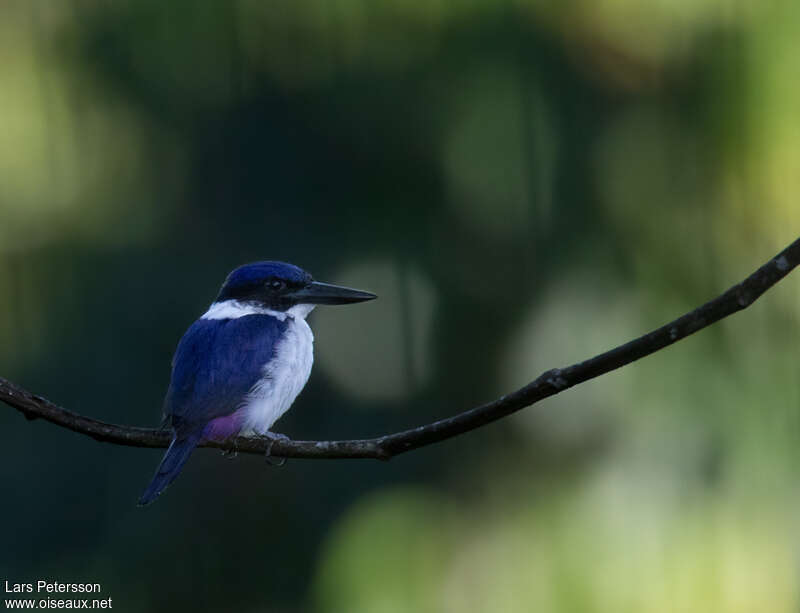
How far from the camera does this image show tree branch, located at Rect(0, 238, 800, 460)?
1134 mm

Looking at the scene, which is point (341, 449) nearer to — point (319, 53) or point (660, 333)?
point (660, 333)

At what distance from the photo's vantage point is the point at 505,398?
125 centimetres

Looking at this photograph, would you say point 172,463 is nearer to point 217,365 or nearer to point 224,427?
point 224,427

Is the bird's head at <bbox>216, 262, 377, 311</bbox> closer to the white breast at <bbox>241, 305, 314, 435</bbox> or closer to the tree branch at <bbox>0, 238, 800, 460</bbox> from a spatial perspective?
the white breast at <bbox>241, 305, 314, 435</bbox>

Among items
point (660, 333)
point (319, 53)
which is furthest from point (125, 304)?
point (660, 333)

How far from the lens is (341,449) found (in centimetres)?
143

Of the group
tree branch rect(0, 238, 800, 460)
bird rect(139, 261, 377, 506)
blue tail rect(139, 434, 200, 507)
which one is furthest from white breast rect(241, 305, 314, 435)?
tree branch rect(0, 238, 800, 460)

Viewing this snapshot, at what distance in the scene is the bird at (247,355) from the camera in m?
1.95

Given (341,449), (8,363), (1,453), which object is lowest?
(1,453)

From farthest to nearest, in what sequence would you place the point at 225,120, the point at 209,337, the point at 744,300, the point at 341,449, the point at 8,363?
the point at 225,120 → the point at 8,363 → the point at 209,337 → the point at 341,449 → the point at 744,300

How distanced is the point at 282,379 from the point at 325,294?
0.68ft

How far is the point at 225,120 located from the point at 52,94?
69 centimetres

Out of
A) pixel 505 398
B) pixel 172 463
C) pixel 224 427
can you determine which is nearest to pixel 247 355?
pixel 224 427

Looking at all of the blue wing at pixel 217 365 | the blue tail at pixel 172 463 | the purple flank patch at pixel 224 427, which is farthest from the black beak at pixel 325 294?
the blue tail at pixel 172 463
